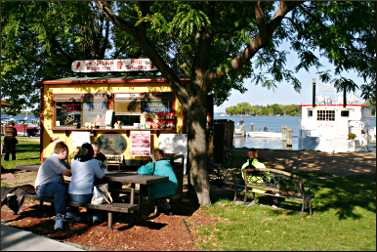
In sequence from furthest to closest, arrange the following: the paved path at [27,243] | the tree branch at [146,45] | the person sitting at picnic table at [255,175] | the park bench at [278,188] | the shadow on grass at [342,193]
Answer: the person sitting at picnic table at [255,175] < the tree branch at [146,45] < the shadow on grass at [342,193] < the park bench at [278,188] < the paved path at [27,243]

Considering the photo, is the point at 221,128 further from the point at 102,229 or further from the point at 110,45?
the point at 102,229

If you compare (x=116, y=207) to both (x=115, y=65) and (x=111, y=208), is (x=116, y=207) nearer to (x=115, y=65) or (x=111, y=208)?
(x=111, y=208)

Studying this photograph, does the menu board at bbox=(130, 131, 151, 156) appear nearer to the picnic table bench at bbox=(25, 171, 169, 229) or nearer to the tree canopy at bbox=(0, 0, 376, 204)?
the tree canopy at bbox=(0, 0, 376, 204)

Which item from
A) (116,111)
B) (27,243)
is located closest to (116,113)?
(116,111)

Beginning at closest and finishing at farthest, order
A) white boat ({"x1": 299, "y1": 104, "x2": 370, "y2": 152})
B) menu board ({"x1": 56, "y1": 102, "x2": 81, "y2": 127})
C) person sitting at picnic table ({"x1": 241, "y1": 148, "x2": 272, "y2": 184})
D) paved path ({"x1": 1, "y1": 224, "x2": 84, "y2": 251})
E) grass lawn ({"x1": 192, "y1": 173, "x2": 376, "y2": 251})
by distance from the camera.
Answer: paved path ({"x1": 1, "y1": 224, "x2": 84, "y2": 251})
grass lawn ({"x1": 192, "y1": 173, "x2": 376, "y2": 251})
person sitting at picnic table ({"x1": 241, "y1": 148, "x2": 272, "y2": 184})
menu board ({"x1": 56, "y1": 102, "x2": 81, "y2": 127})
white boat ({"x1": 299, "y1": 104, "x2": 370, "y2": 152})

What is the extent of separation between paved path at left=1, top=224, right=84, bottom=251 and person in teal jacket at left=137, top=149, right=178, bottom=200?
2.14 m

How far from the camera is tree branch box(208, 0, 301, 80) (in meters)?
7.75

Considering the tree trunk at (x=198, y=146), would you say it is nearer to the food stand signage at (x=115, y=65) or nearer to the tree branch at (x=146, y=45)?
the tree branch at (x=146, y=45)

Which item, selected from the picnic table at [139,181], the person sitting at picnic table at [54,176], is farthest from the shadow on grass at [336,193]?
the person sitting at picnic table at [54,176]

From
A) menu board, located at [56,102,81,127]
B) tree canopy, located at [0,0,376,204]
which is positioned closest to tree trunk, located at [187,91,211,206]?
tree canopy, located at [0,0,376,204]

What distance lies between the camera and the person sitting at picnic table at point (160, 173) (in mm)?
7801

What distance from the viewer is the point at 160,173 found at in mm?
7852

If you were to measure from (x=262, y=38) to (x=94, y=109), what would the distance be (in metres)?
7.57

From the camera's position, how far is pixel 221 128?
16.3m
